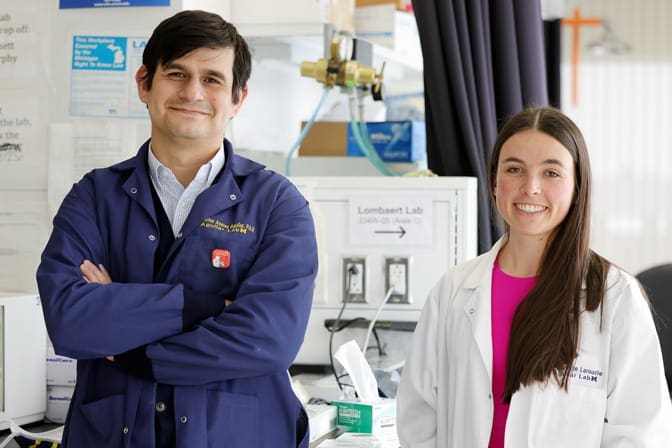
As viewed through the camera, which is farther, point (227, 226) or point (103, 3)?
point (103, 3)

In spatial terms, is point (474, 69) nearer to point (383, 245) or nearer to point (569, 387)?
point (383, 245)

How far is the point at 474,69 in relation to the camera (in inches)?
95.3

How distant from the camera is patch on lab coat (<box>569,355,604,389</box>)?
5.02 ft

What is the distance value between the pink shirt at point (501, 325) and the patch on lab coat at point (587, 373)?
0.42 feet

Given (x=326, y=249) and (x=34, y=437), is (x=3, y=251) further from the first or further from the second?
(x=326, y=249)

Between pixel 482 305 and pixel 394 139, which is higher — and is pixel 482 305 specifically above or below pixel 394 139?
below

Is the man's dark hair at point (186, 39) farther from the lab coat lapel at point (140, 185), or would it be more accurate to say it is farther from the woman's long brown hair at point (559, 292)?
the woman's long brown hair at point (559, 292)

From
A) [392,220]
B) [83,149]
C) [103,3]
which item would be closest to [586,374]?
[392,220]

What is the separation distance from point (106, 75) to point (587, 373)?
1442 mm

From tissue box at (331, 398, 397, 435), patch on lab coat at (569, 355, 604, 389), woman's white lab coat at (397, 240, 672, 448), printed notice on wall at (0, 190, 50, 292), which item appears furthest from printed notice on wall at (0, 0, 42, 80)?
patch on lab coat at (569, 355, 604, 389)

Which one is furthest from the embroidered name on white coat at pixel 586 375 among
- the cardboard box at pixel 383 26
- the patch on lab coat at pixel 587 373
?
the cardboard box at pixel 383 26

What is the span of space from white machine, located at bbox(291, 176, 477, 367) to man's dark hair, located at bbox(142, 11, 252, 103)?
678mm

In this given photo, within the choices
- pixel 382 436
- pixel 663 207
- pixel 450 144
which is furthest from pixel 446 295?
pixel 663 207

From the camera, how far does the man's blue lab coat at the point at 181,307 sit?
1.45 m
